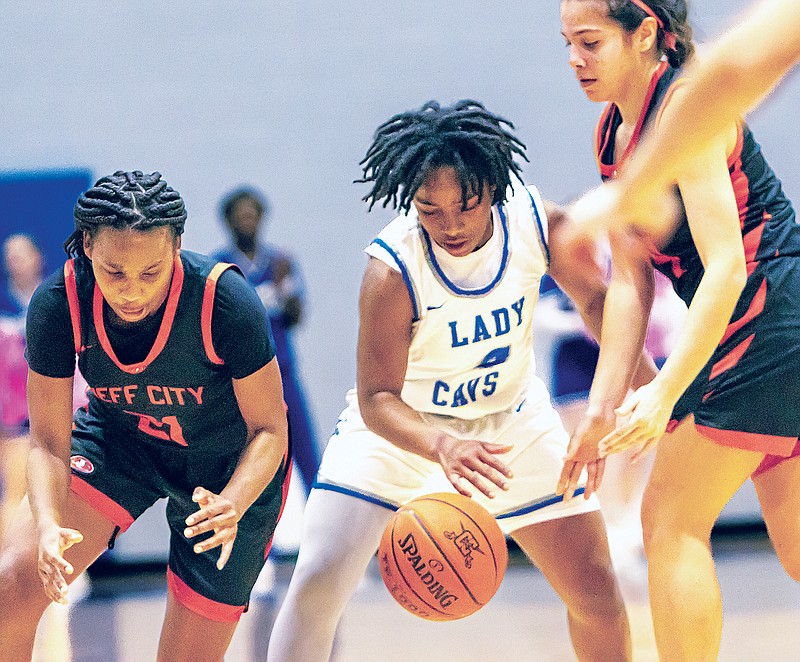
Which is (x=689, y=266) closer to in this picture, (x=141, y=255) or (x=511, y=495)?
(x=511, y=495)

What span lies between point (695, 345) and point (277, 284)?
11.5ft

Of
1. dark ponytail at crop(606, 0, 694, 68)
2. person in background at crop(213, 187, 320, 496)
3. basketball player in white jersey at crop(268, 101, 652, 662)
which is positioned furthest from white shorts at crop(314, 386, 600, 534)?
person in background at crop(213, 187, 320, 496)

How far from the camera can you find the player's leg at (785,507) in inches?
111

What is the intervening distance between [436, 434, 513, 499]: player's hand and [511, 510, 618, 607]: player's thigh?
0.32 metres

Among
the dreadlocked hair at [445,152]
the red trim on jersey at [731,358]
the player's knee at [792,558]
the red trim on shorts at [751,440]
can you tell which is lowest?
the player's knee at [792,558]

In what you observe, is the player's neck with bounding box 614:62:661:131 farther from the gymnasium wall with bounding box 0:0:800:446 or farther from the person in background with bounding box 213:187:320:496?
the gymnasium wall with bounding box 0:0:800:446

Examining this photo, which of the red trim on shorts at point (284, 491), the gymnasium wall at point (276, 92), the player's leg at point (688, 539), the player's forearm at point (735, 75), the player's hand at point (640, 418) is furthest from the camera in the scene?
the gymnasium wall at point (276, 92)

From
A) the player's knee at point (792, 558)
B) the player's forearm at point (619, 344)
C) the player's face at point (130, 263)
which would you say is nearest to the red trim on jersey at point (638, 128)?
the player's forearm at point (619, 344)

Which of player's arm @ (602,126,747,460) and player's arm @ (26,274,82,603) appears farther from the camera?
player's arm @ (26,274,82,603)

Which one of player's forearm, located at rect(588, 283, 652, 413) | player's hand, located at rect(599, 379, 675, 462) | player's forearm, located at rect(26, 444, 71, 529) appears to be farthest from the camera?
player's forearm, located at rect(588, 283, 652, 413)

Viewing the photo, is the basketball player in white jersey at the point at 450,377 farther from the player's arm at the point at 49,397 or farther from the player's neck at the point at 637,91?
the player's arm at the point at 49,397

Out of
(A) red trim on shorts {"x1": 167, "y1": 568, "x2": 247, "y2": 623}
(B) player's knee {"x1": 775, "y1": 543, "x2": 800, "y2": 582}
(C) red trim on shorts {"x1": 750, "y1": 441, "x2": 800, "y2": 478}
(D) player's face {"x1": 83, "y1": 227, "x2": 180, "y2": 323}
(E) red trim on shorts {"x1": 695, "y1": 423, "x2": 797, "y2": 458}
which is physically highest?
(D) player's face {"x1": 83, "y1": 227, "x2": 180, "y2": 323}

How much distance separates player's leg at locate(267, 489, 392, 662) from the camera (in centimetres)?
298

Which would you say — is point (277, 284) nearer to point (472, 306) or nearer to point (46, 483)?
point (472, 306)
